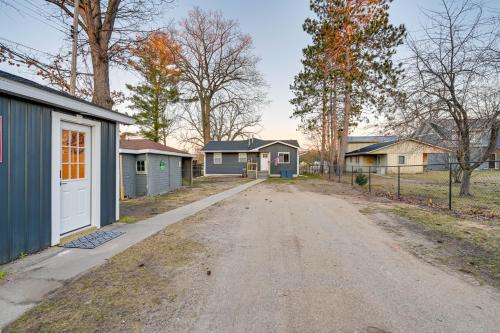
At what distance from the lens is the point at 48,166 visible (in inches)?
161

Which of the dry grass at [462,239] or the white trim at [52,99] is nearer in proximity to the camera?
the white trim at [52,99]

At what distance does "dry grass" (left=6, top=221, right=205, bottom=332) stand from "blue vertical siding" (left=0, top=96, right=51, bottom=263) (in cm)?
140

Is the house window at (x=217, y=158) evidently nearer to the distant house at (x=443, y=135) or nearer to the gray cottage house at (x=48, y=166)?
the distant house at (x=443, y=135)

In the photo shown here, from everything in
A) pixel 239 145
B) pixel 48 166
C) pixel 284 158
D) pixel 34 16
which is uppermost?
pixel 34 16

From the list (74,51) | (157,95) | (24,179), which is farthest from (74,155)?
(157,95)

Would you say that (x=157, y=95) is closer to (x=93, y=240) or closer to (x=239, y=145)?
(x=239, y=145)

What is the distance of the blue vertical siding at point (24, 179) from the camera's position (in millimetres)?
3455

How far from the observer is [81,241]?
451 centimetres

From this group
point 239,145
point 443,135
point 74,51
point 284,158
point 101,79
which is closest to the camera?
point 101,79

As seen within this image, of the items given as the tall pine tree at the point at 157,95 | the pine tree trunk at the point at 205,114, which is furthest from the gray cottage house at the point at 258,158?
the tall pine tree at the point at 157,95

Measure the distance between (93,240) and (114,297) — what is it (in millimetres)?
2425

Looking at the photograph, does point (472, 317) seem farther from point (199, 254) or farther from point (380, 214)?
point (380, 214)

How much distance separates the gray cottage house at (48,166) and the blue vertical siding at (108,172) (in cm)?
2

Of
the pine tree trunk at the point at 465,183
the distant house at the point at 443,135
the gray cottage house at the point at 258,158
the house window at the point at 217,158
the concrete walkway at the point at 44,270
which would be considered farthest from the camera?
the house window at the point at 217,158
